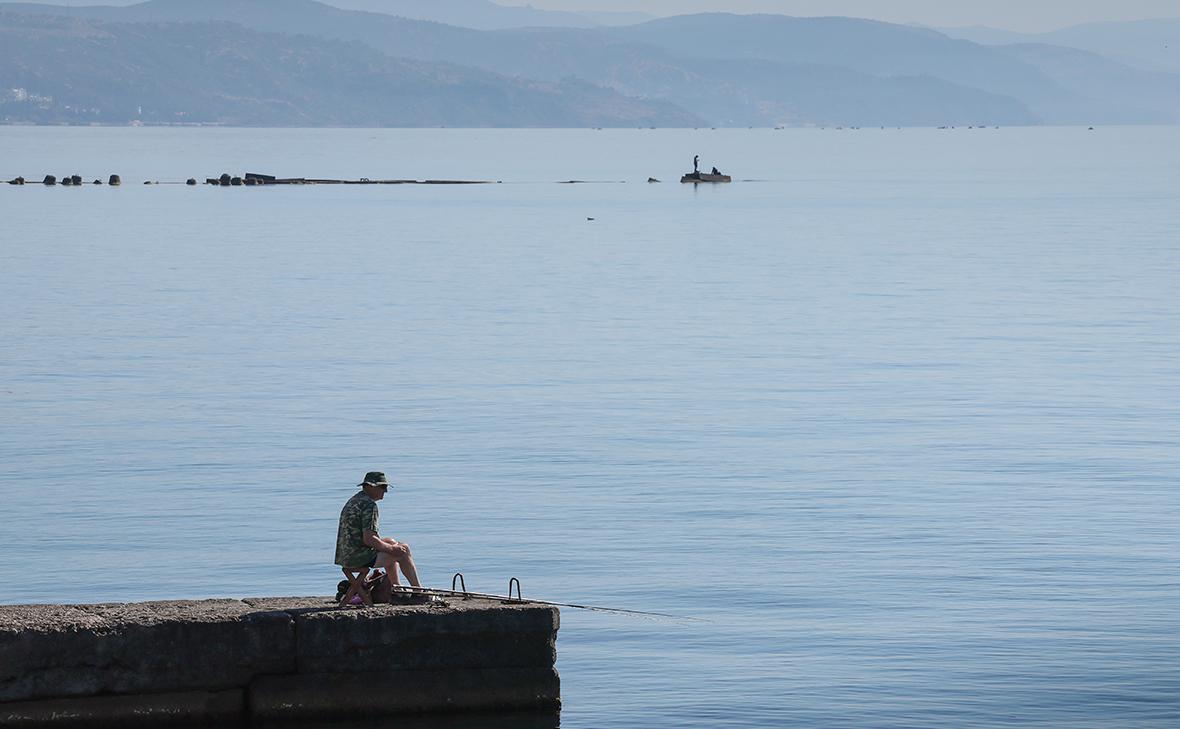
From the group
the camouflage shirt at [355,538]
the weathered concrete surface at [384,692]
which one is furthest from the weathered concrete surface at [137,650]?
the camouflage shirt at [355,538]

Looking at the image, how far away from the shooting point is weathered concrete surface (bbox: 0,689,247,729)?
2059 centimetres

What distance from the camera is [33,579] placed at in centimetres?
3038

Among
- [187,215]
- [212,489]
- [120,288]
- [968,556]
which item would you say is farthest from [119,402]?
[187,215]

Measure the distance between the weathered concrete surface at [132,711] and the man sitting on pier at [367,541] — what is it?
199cm

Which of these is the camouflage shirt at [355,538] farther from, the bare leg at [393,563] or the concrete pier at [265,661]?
the concrete pier at [265,661]

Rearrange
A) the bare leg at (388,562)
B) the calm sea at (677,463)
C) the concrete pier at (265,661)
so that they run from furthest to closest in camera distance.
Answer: the calm sea at (677,463) → the bare leg at (388,562) → the concrete pier at (265,661)

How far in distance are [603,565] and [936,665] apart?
7.42m

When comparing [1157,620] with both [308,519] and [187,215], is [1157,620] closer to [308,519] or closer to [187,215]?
[308,519]

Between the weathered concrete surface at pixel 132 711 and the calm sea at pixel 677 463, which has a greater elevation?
the calm sea at pixel 677 463

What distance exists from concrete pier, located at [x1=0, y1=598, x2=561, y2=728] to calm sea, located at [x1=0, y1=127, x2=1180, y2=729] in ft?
5.80

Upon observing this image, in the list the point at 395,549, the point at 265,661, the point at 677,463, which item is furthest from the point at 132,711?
the point at 677,463

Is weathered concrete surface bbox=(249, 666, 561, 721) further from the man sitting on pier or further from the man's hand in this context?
the man's hand

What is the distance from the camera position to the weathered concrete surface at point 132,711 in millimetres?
20594

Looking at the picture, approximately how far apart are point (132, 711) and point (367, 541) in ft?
10.6
